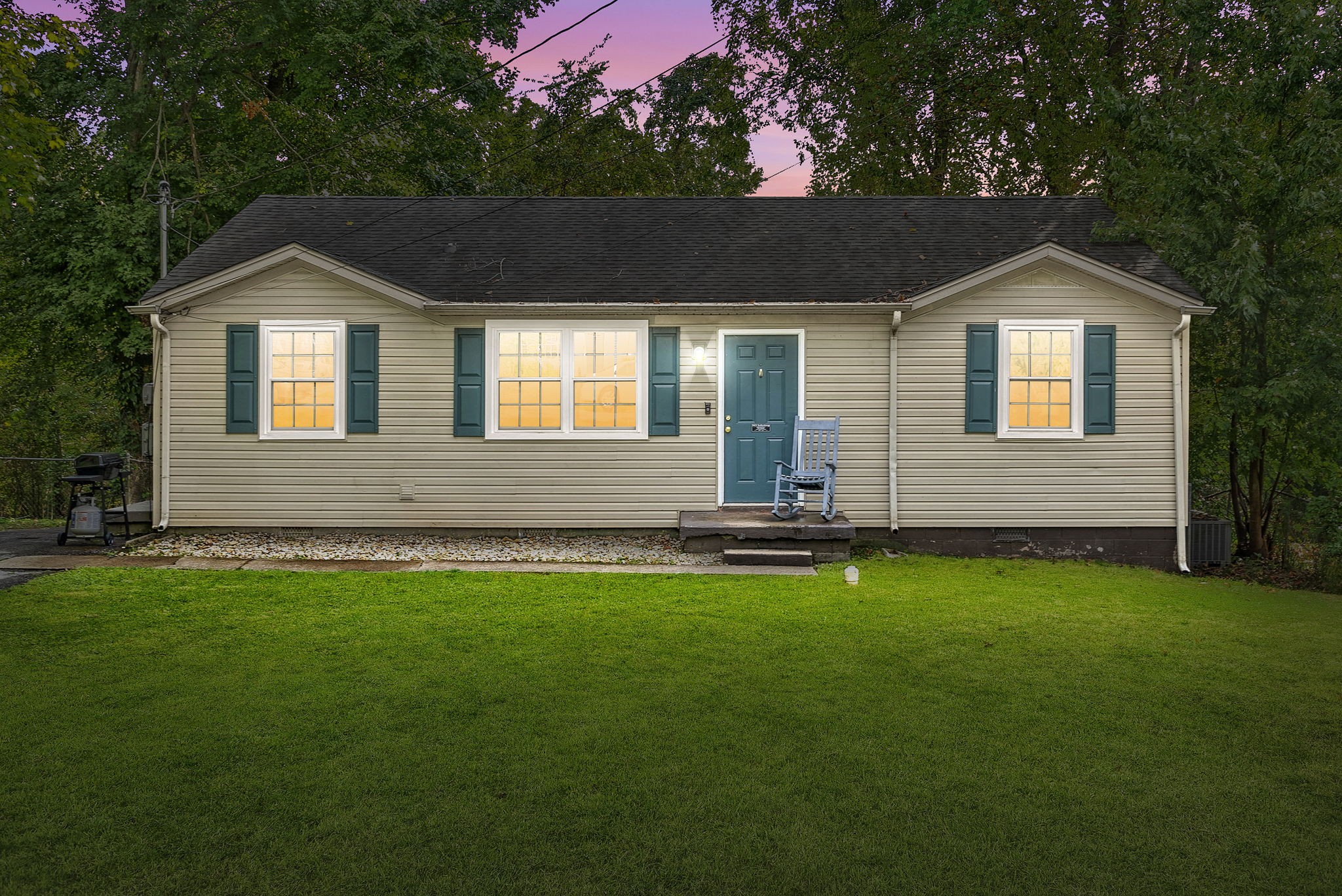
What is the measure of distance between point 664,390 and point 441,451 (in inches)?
105

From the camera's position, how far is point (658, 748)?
4.12 metres

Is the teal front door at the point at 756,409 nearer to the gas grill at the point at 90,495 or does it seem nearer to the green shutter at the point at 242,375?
the green shutter at the point at 242,375

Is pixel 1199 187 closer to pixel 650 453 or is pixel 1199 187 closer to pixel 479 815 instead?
pixel 650 453

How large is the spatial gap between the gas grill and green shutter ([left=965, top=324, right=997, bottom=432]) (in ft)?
30.4

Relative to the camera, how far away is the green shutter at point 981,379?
10.2 meters

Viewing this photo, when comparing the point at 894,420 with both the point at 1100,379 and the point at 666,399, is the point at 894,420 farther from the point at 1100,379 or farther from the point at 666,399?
the point at 666,399

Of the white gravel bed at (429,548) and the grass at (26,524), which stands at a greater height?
the white gravel bed at (429,548)

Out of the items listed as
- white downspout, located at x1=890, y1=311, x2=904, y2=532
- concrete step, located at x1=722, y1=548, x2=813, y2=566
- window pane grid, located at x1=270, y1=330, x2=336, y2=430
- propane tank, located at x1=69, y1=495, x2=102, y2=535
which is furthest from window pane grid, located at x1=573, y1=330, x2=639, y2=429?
propane tank, located at x1=69, y1=495, x2=102, y2=535

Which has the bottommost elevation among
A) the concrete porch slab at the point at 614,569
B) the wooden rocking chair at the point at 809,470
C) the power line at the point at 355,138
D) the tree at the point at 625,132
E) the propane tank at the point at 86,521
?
the concrete porch slab at the point at 614,569

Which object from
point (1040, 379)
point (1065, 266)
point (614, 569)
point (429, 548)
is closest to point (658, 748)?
point (614, 569)

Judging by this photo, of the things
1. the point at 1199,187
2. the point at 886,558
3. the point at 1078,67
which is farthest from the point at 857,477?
the point at 1078,67

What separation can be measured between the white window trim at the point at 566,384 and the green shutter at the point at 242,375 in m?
2.60

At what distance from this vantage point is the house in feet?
33.4

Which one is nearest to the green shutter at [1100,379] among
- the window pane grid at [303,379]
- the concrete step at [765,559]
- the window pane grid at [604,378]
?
the concrete step at [765,559]
